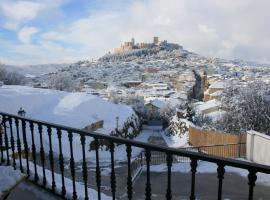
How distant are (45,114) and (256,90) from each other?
15219 millimetres

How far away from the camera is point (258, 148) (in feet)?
43.1

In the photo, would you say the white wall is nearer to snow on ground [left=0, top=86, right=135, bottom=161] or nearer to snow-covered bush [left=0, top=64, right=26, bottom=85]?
snow on ground [left=0, top=86, right=135, bottom=161]

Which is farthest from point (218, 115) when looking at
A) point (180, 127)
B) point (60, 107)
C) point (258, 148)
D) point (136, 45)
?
point (136, 45)

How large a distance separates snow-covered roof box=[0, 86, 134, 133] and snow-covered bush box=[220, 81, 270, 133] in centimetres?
862

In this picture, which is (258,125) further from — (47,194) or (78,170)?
(47,194)

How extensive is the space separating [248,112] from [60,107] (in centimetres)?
1329

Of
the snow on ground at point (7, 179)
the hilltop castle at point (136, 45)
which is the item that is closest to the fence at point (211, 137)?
the snow on ground at point (7, 179)

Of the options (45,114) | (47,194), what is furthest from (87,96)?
(47,194)

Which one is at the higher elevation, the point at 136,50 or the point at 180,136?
the point at 136,50

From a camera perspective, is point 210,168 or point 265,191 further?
point 210,168

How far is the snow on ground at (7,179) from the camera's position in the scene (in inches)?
107

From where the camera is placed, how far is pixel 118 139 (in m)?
2.92

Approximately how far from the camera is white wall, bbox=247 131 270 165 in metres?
12.7

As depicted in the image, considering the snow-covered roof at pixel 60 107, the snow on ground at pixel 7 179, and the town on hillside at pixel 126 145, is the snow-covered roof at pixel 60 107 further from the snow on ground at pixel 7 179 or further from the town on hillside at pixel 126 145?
the snow on ground at pixel 7 179
